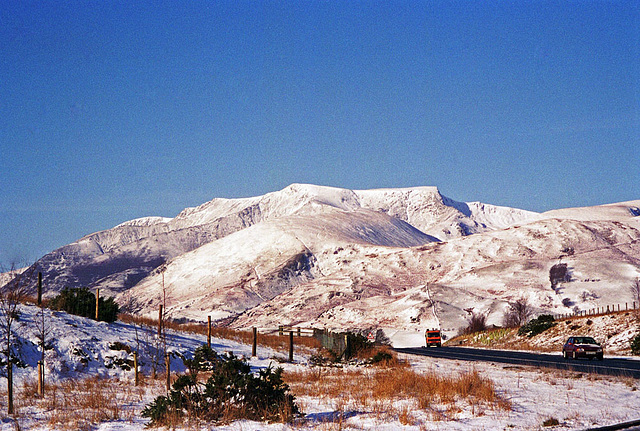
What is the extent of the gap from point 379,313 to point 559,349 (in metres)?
103

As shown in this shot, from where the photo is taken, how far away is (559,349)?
2030 inches

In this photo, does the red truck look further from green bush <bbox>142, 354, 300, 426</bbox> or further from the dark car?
green bush <bbox>142, 354, 300, 426</bbox>

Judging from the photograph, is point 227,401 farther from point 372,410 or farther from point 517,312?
point 517,312

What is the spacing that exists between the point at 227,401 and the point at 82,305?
21488mm

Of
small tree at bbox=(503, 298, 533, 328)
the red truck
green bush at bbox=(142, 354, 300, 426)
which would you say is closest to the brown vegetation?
green bush at bbox=(142, 354, 300, 426)

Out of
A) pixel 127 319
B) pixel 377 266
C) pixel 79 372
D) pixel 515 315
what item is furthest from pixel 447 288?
pixel 79 372

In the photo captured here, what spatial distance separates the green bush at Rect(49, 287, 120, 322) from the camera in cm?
3462

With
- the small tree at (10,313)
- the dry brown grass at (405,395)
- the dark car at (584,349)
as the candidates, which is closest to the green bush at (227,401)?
the dry brown grass at (405,395)

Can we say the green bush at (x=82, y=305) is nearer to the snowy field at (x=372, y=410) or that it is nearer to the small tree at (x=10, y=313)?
the snowy field at (x=372, y=410)

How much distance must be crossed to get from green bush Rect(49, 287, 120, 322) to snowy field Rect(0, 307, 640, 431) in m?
3.10

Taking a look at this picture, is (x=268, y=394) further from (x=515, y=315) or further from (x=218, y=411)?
(x=515, y=315)

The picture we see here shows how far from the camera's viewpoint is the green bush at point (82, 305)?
114ft

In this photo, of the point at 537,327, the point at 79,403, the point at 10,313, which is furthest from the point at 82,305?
the point at 537,327

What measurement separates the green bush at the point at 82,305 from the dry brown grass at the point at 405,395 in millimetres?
14564
